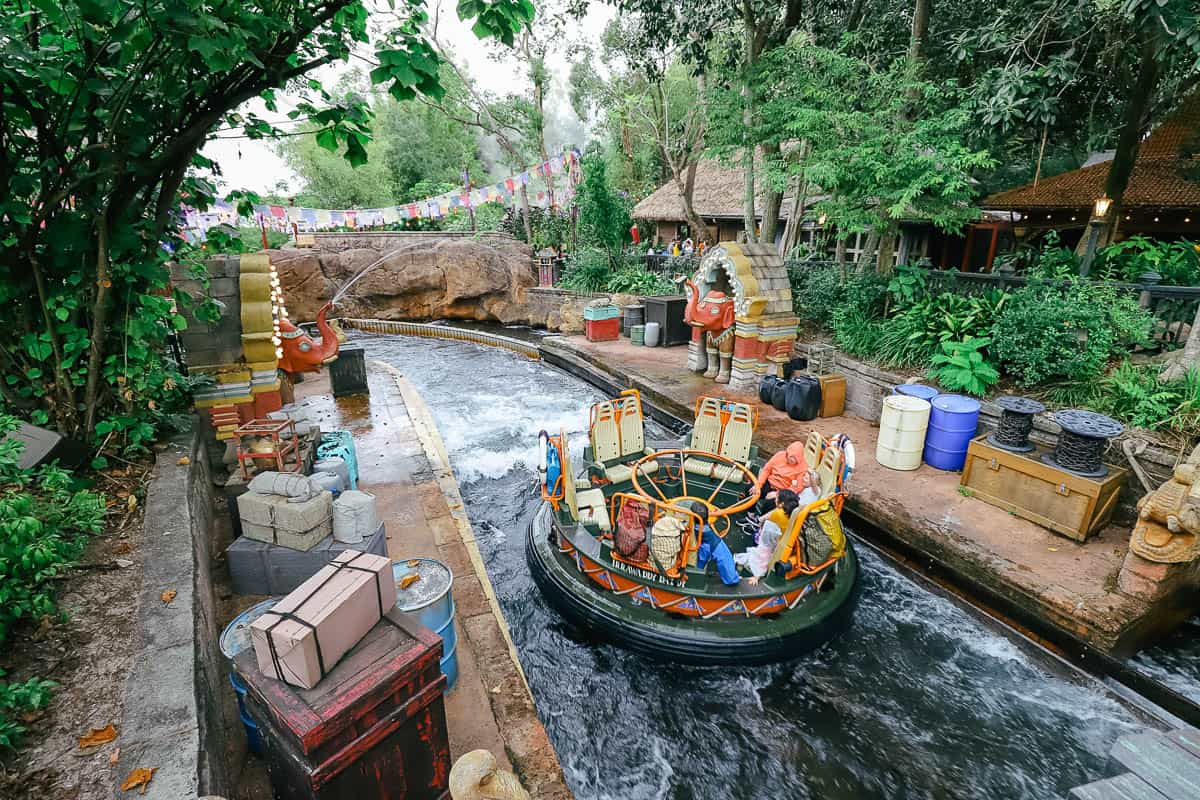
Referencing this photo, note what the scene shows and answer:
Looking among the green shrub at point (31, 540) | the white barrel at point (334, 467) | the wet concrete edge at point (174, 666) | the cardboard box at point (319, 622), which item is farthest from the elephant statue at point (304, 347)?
the cardboard box at point (319, 622)

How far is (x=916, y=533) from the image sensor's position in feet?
22.0

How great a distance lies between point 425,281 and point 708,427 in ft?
58.8

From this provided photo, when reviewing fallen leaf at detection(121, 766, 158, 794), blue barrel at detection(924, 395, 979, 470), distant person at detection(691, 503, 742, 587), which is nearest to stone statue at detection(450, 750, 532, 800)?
fallen leaf at detection(121, 766, 158, 794)

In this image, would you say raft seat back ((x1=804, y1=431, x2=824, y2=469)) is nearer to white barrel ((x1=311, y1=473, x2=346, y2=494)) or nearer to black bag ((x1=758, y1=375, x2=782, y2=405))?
black bag ((x1=758, y1=375, x2=782, y2=405))

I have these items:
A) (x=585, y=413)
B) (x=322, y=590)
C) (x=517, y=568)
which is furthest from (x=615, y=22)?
(x=322, y=590)

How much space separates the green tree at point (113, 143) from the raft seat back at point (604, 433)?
425 cm

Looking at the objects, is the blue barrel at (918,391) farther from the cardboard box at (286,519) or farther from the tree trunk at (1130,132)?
the cardboard box at (286,519)

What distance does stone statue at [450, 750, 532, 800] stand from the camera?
1.90 meters

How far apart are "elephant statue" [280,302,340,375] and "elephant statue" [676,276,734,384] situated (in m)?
7.12

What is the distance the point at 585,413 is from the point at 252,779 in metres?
9.30

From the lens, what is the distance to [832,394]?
10086mm

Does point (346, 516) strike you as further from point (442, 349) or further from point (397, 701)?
point (442, 349)

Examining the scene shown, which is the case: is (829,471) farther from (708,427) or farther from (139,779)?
(139,779)

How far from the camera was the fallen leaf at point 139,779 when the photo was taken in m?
2.31
